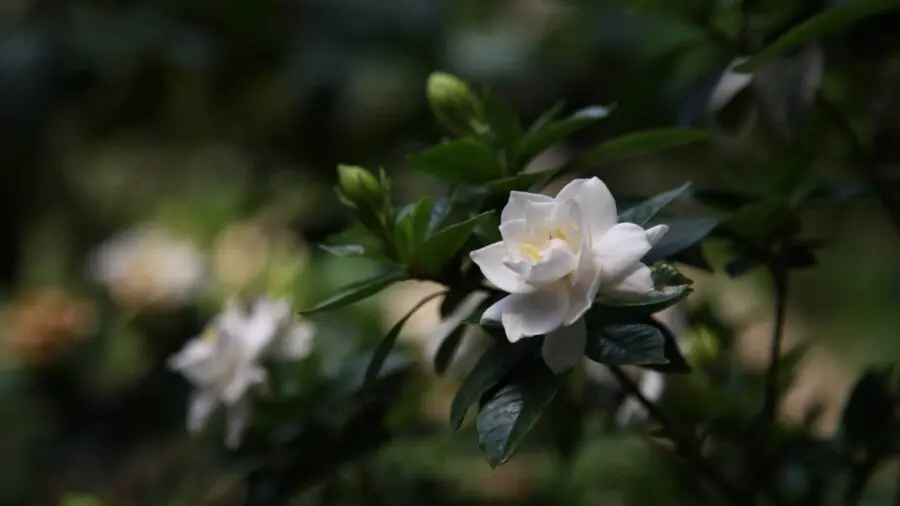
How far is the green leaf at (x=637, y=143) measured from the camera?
488 mm

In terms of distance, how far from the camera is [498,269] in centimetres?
42

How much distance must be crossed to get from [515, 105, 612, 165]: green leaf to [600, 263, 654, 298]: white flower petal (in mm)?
102

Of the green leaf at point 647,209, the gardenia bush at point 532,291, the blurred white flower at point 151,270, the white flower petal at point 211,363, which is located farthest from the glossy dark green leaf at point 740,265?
the blurred white flower at point 151,270

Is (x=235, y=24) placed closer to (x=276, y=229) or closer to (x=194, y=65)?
(x=194, y=65)

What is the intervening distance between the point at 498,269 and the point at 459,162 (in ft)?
0.28

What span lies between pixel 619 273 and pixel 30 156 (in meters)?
1.61

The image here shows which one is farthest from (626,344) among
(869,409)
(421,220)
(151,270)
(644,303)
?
(151,270)

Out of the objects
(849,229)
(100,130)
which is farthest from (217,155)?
(849,229)

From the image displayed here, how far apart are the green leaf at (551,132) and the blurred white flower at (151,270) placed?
706 mm

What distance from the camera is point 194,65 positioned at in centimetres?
150

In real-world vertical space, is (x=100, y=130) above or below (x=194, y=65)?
below

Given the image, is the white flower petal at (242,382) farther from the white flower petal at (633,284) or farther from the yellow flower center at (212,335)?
the white flower petal at (633,284)

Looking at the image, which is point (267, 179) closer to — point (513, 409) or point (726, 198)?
→ point (726, 198)

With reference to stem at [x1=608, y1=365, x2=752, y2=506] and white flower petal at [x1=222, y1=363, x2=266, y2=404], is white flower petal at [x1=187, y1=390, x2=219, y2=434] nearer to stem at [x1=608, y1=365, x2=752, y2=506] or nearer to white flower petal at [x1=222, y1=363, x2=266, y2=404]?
white flower petal at [x1=222, y1=363, x2=266, y2=404]
